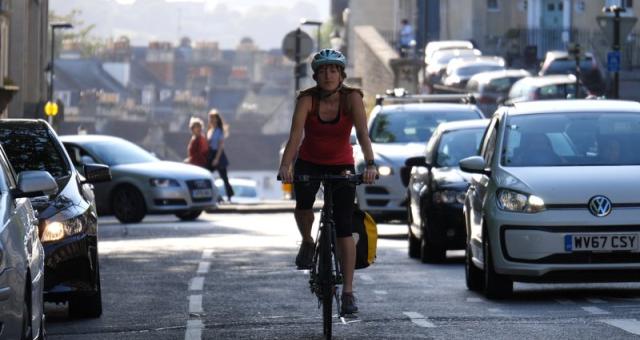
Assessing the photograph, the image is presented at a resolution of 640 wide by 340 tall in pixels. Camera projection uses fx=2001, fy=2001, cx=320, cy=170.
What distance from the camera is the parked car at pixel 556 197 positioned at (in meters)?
14.5

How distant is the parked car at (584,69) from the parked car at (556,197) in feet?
145

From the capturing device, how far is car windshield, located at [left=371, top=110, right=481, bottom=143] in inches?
1056

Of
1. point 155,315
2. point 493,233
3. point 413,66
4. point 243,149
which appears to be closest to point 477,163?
point 493,233

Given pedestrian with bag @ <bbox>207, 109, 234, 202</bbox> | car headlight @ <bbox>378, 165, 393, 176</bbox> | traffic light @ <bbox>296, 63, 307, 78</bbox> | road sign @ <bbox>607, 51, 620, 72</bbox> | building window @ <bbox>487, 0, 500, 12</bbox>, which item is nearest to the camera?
car headlight @ <bbox>378, 165, 393, 176</bbox>

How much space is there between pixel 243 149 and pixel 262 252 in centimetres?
14945

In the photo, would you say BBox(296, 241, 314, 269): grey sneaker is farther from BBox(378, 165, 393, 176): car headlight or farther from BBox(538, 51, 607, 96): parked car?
BBox(538, 51, 607, 96): parked car

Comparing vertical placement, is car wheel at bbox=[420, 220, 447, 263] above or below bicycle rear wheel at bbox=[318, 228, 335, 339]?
below

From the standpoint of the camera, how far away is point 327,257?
1215 centimetres

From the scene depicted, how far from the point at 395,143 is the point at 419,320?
528 inches

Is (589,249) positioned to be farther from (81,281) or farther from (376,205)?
(376,205)

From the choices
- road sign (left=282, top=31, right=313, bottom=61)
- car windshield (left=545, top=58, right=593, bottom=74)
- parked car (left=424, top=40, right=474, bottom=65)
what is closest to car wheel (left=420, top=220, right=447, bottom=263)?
road sign (left=282, top=31, right=313, bottom=61)

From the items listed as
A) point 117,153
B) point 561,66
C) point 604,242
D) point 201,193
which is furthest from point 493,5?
point 604,242

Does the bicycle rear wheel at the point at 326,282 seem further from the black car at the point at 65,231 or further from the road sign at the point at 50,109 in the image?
the road sign at the point at 50,109

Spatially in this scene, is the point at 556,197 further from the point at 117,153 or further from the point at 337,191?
the point at 117,153
